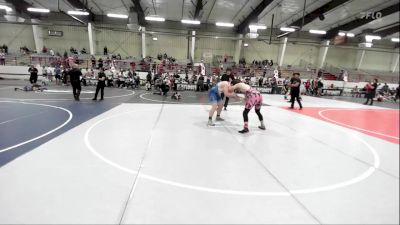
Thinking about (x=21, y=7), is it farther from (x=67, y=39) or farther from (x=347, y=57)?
(x=347, y=57)

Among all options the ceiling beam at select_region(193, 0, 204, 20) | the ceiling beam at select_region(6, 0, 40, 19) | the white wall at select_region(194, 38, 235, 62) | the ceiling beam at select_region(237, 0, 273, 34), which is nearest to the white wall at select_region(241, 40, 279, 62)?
the white wall at select_region(194, 38, 235, 62)

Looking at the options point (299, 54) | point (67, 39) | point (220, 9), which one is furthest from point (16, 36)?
point (299, 54)

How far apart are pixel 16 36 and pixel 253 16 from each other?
82.9ft

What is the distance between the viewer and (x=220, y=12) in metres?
24.8

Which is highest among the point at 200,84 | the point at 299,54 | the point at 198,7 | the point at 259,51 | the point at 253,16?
the point at 198,7

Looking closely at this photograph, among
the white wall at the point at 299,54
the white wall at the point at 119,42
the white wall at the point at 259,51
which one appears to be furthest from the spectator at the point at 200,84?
the white wall at the point at 299,54

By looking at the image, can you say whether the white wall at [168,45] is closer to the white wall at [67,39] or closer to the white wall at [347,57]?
the white wall at [67,39]

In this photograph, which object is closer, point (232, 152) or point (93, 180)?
point (93, 180)

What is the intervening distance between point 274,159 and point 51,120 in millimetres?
5854

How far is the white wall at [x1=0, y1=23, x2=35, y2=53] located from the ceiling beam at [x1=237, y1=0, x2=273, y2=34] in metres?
22.8

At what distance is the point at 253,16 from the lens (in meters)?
24.0

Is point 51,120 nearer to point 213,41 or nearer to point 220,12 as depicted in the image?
point 220,12

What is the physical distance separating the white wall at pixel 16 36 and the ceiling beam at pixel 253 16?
22810mm

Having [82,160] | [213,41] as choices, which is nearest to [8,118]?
[82,160]
